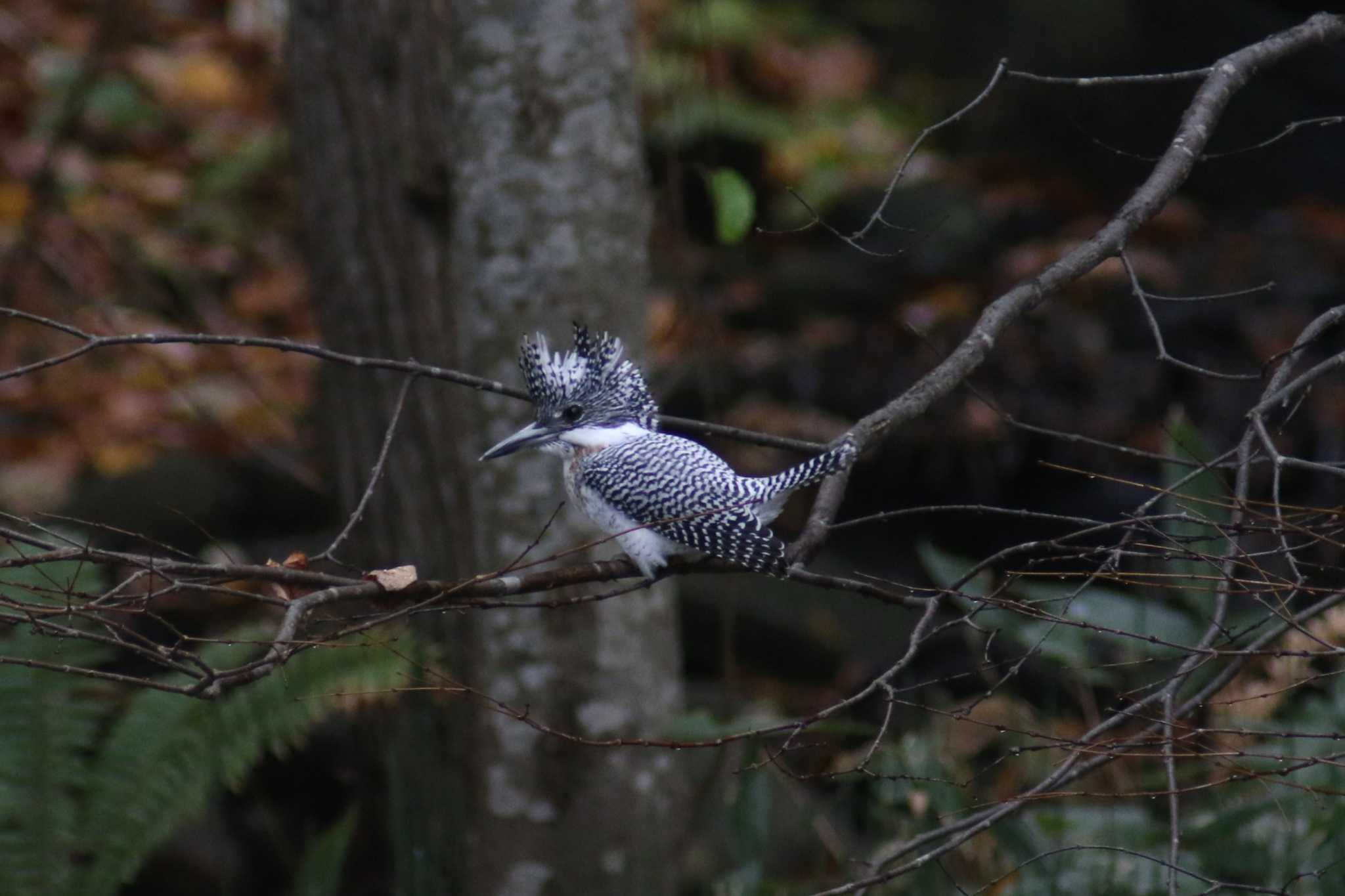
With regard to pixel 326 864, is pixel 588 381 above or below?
above

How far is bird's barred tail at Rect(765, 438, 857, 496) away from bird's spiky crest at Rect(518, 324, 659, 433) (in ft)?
1.39

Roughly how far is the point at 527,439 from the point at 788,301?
454cm

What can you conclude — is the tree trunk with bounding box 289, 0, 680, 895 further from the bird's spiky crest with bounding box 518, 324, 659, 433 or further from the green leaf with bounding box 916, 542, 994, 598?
the green leaf with bounding box 916, 542, 994, 598

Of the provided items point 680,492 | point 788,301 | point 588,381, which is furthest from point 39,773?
point 788,301

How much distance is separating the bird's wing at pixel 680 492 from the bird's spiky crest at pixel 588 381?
87 mm

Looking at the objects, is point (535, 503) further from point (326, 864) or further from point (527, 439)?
point (326, 864)

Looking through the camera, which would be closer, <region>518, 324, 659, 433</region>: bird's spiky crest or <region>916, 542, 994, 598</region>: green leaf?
<region>518, 324, 659, 433</region>: bird's spiky crest

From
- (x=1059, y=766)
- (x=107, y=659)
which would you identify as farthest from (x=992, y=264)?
(x=1059, y=766)

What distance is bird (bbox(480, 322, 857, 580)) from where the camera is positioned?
8.67 feet

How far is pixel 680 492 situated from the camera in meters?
2.80

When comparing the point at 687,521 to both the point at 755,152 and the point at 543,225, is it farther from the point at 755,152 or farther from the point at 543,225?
the point at 755,152

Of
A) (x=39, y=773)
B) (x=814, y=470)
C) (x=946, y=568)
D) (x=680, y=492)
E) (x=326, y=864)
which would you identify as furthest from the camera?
(x=946, y=568)

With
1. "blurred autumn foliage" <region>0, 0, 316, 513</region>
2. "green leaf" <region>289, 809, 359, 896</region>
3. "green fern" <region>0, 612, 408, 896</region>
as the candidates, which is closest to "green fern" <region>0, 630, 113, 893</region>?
"green fern" <region>0, 612, 408, 896</region>

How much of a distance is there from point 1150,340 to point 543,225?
3.53m
